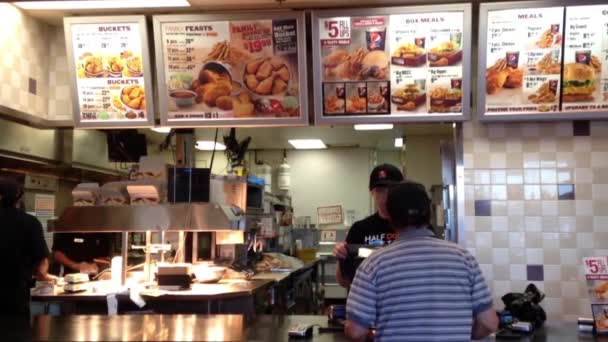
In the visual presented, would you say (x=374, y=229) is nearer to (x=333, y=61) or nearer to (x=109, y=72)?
(x=333, y=61)

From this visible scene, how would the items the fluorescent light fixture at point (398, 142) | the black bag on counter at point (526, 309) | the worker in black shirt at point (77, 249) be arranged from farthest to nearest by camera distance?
the fluorescent light fixture at point (398, 142)
the worker in black shirt at point (77, 249)
the black bag on counter at point (526, 309)

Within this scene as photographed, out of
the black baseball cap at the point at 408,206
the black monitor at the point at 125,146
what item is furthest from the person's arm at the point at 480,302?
the black monitor at the point at 125,146

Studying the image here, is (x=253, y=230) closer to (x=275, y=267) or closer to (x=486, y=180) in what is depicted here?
(x=275, y=267)

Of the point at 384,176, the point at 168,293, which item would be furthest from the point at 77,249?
the point at 384,176

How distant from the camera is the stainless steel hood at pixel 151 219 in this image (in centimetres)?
418

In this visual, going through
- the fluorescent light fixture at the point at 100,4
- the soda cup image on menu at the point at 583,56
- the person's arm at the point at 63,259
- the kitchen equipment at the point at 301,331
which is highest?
the fluorescent light fixture at the point at 100,4

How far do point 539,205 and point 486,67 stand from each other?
0.92 meters

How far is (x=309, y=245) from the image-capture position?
9.80 m

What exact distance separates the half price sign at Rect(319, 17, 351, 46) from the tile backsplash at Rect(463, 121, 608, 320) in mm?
964

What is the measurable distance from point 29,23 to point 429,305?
3.37 meters

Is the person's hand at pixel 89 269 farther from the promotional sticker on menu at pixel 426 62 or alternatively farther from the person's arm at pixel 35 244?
the promotional sticker on menu at pixel 426 62

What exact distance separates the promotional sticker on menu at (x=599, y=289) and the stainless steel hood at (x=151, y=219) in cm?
233

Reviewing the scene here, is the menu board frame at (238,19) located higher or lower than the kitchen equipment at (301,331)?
higher

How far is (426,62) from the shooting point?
3.60 meters
